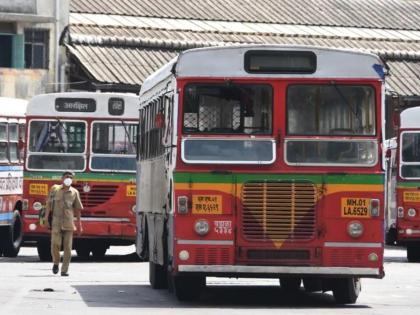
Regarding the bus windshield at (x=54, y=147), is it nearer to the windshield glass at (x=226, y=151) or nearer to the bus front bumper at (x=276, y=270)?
the windshield glass at (x=226, y=151)

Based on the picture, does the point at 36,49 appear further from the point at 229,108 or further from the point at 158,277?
the point at 229,108

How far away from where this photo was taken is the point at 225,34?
62875mm

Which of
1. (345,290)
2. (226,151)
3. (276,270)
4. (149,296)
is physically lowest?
(149,296)

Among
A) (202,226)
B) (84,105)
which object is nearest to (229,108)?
(202,226)

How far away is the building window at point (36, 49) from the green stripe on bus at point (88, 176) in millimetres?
23860

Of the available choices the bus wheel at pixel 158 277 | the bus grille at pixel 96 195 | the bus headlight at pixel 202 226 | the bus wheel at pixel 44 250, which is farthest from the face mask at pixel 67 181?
the bus headlight at pixel 202 226

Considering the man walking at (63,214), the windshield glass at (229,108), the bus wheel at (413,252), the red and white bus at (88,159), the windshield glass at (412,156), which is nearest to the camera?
the windshield glass at (229,108)

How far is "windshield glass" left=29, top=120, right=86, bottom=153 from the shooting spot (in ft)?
106

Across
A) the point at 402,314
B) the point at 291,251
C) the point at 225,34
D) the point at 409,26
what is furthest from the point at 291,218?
the point at 409,26

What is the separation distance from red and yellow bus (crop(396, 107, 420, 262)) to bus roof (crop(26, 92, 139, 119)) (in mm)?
6385

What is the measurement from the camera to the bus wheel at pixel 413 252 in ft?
119

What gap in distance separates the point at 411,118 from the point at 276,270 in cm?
1590

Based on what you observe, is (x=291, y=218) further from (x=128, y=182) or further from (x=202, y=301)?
(x=128, y=182)

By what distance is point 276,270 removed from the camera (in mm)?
20484
